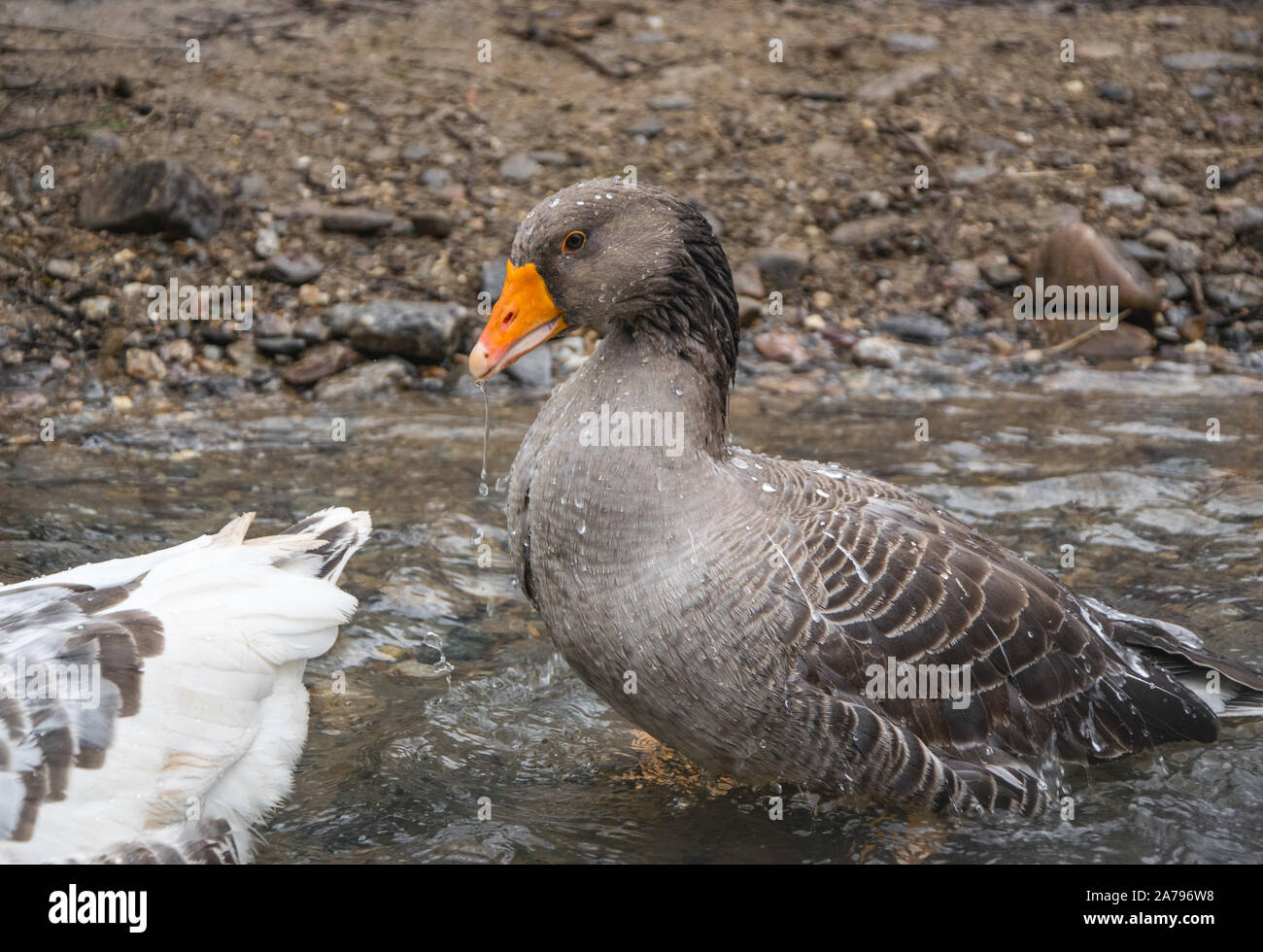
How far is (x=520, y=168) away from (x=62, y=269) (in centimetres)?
342

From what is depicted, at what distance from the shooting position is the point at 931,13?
12047 millimetres

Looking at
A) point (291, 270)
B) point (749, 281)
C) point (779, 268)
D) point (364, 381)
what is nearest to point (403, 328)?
point (364, 381)

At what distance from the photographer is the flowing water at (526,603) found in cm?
470

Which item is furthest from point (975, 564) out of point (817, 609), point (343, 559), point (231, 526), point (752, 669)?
point (231, 526)

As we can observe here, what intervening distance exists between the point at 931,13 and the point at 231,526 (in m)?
9.46

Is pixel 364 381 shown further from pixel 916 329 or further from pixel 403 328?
pixel 916 329

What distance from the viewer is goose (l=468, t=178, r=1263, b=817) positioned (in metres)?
4.30

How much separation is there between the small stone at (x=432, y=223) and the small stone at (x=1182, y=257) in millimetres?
5413

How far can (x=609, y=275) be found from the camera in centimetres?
440

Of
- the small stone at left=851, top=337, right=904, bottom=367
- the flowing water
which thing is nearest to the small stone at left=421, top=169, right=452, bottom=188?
the flowing water

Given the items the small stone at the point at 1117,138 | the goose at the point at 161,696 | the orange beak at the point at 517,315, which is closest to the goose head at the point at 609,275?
the orange beak at the point at 517,315

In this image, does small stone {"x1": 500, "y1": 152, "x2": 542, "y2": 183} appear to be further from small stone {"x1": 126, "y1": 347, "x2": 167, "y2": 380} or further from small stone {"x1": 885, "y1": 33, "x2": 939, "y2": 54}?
small stone {"x1": 885, "y1": 33, "x2": 939, "y2": 54}

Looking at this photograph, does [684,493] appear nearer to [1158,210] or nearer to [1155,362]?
[1155,362]

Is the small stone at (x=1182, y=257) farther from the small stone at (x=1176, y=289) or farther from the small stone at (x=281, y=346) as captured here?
the small stone at (x=281, y=346)
